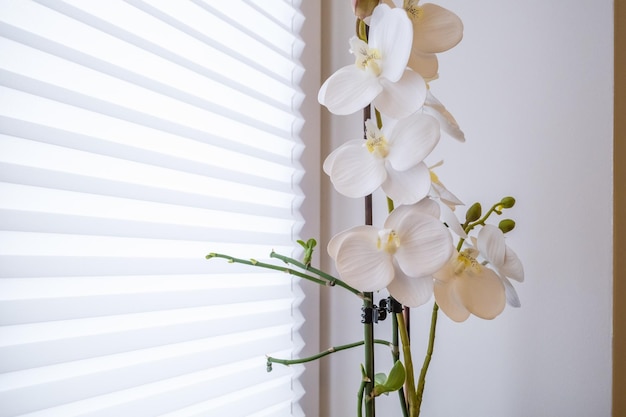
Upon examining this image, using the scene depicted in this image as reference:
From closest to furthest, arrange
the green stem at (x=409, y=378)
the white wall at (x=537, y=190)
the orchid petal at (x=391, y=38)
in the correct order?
1. the orchid petal at (x=391, y=38)
2. the green stem at (x=409, y=378)
3. the white wall at (x=537, y=190)

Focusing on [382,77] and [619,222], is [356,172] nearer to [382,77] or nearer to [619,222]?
[382,77]

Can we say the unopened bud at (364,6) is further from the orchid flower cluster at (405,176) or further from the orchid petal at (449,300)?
the orchid petal at (449,300)

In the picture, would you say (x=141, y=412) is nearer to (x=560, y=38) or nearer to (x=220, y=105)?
(x=220, y=105)

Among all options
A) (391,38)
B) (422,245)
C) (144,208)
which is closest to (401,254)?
(422,245)

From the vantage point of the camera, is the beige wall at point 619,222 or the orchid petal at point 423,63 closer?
the orchid petal at point 423,63

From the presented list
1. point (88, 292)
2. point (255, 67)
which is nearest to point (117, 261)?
point (88, 292)

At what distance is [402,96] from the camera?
0.48 m

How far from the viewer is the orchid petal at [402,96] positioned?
18.5 inches

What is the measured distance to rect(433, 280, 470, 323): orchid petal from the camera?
1.67 feet

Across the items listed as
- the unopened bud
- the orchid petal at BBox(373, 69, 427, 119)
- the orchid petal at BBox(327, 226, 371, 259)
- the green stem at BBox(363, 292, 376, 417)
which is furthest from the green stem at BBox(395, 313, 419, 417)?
the unopened bud

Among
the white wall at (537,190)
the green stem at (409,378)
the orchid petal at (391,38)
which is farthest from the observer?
the white wall at (537,190)

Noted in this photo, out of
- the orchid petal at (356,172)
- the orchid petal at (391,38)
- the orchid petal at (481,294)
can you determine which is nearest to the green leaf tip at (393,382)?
the orchid petal at (481,294)

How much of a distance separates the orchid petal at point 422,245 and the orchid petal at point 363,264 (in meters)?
0.02

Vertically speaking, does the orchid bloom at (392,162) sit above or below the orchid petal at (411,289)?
above
